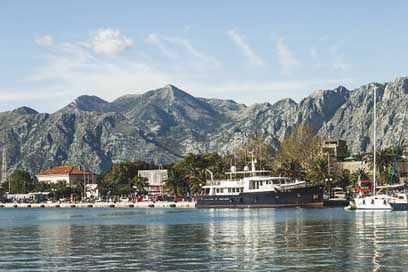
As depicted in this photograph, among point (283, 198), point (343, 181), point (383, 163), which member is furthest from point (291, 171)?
point (283, 198)

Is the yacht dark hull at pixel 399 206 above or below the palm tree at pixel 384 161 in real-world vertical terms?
below

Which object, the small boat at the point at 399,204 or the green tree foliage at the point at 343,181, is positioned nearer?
the small boat at the point at 399,204

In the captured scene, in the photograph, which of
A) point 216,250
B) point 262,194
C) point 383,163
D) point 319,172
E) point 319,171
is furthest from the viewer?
point 319,171

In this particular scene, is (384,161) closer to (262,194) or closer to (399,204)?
(262,194)

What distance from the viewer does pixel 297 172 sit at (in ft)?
616

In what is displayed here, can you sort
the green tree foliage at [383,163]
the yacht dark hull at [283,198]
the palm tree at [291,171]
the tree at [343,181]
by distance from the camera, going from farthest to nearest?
the tree at [343,181] < the palm tree at [291,171] < the green tree foliage at [383,163] < the yacht dark hull at [283,198]

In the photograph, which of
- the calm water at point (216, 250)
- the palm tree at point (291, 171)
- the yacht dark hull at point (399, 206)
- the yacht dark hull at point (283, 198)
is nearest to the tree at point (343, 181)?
the palm tree at point (291, 171)

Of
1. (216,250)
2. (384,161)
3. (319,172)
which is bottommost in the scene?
(216,250)

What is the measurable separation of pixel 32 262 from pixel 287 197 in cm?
11016

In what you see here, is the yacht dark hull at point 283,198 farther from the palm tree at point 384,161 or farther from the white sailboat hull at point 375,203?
the palm tree at point 384,161

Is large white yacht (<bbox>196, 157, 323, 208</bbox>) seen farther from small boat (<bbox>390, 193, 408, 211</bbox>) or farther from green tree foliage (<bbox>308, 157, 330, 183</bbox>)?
small boat (<bbox>390, 193, 408, 211</bbox>)

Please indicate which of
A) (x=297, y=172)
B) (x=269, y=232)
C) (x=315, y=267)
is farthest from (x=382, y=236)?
(x=297, y=172)

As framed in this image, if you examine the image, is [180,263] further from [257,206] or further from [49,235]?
[257,206]

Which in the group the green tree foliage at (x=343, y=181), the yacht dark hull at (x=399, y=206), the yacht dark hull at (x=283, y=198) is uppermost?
the green tree foliage at (x=343, y=181)
